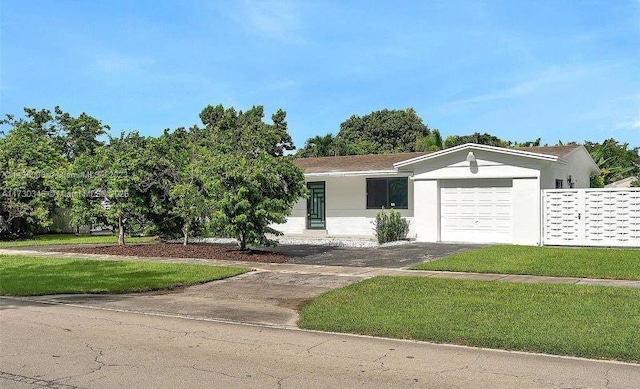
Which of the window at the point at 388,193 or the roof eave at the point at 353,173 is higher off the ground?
the roof eave at the point at 353,173

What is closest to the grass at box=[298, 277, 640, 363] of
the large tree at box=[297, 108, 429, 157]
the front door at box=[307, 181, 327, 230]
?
the front door at box=[307, 181, 327, 230]

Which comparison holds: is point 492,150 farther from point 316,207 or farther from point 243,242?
point 316,207

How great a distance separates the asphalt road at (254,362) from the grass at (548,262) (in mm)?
6464

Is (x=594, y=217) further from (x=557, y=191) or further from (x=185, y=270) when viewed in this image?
(x=185, y=270)

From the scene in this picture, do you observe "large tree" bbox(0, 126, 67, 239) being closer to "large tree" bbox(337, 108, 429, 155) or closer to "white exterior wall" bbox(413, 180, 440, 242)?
"white exterior wall" bbox(413, 180, 440, 242)

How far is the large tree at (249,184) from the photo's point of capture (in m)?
17.4

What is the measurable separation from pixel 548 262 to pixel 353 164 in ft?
39.7

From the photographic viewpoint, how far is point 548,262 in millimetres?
14578

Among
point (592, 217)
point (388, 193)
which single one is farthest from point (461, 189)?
point (592, 217)

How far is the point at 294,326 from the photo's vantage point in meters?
8.98

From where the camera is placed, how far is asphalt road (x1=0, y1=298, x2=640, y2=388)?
19.9ft

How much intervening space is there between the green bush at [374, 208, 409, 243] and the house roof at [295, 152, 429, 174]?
2.16 m

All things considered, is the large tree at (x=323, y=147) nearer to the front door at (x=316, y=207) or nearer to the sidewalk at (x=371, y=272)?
the front door at (x=316, y=207)

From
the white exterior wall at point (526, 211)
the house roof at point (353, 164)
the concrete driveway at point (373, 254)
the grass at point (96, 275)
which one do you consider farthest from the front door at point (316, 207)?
the grass at point (96, 275)
